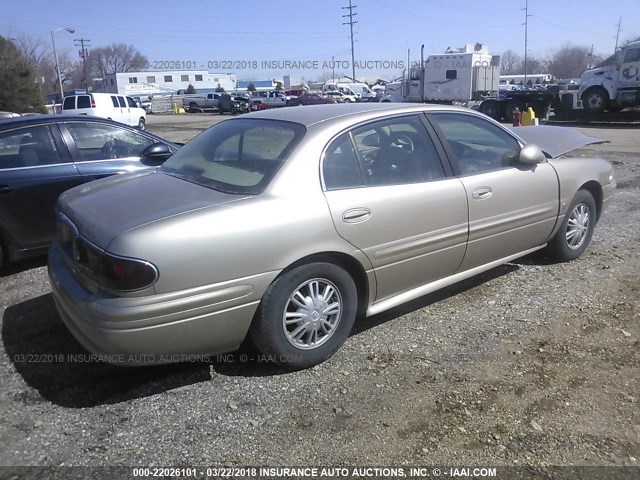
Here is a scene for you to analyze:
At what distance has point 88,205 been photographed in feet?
10.6

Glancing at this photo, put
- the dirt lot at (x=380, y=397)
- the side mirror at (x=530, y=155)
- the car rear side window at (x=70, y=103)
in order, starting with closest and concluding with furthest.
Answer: the dirt lot at (x=380, y=397) → the side mirror at (x=530, y=155) → the car rear side window at (x=70, y=103)

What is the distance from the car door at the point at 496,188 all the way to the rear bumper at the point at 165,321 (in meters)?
1.73

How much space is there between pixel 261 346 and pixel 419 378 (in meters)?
0.95

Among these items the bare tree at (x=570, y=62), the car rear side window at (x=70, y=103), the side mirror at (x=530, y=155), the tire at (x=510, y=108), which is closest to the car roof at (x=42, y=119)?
the side mirror at (x=530, y=155)

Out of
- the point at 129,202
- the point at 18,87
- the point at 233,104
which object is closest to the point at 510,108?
Result: the point at 129,202

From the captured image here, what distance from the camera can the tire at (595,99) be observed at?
75.4 ft

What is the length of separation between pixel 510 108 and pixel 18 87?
3105 centimetres

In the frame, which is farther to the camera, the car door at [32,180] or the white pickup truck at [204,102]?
the white pickup truck at [204,102]

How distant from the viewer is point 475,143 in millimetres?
4184

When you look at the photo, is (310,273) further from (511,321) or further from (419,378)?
(511,321)

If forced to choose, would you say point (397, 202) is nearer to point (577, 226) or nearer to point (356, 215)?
point (356, 215)

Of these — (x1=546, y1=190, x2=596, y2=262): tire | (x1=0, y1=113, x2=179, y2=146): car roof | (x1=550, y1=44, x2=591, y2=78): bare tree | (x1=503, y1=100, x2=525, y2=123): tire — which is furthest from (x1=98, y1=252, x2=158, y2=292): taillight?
(x1=550, y1=44, x2=591, y2=78): bare tree

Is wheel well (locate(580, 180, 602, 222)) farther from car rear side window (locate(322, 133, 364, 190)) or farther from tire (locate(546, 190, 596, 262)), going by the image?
car rear side window (locate(322, 133, 364, 190))

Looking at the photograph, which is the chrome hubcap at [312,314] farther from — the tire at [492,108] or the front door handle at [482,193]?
the tire at [492,108]
